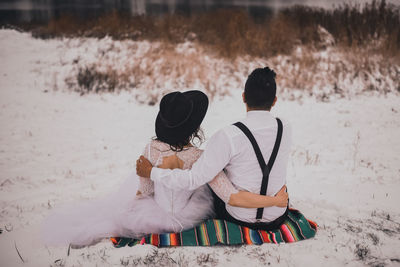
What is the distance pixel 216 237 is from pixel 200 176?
683 mm

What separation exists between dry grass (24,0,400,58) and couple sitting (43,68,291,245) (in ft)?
29.5

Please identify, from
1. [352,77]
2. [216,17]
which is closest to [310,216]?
[352,77]

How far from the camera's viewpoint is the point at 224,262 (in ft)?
7.74

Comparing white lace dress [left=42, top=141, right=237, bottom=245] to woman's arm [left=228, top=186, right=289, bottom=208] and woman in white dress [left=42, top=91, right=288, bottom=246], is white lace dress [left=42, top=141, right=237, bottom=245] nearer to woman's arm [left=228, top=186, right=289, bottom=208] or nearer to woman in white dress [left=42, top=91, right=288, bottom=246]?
woman in white dress [left=42, top=91, right=288, bottom=246]

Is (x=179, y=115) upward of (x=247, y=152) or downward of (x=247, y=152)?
upward

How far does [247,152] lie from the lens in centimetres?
217

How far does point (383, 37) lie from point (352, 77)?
8.96ft

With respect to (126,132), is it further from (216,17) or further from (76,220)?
(216,17)

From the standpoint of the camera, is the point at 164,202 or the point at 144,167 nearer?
the point at 144,167

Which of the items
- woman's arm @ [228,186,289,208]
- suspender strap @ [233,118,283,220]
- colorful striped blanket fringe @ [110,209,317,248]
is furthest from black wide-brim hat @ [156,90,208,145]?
colorful striped blanket fringe @ [110,209,317,248]

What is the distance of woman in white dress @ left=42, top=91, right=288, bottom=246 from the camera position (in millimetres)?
2275

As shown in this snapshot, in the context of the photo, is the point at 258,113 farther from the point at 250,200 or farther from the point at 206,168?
the point at 250,200

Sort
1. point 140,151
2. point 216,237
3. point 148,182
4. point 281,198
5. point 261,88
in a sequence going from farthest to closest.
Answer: point 140,151, point 148,182, point 216,237, point 281,198, point 261,88

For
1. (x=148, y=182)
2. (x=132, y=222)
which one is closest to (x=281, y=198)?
(x=148, y=182)
